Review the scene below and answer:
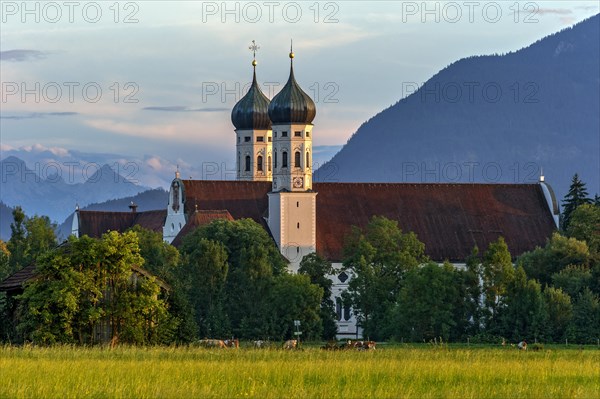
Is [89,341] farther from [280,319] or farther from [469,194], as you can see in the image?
[469,194]

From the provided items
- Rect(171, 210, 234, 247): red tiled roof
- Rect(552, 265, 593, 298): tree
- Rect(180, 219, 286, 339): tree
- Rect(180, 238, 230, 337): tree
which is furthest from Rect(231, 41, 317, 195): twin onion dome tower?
Rect(552, 265, 593, 298): tree

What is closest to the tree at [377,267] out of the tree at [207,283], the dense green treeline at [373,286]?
Result: the dense green treeline at [373,286]

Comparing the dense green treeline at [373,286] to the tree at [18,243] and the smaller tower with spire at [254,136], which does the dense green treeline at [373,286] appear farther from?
the smaller tower with spire at [254,136]

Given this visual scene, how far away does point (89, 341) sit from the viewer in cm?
6178

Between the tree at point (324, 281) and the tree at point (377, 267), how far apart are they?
1.53 metres

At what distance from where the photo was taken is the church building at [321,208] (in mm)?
130500

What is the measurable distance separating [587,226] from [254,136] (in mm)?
44913

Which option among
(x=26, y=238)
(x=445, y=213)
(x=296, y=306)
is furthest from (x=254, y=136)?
(x=296, y=306)

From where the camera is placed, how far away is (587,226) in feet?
375

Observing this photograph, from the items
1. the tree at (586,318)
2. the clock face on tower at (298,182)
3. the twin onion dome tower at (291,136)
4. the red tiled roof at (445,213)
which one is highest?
the twin onion dome tower at (291,136)

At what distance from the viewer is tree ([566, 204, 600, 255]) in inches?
4407

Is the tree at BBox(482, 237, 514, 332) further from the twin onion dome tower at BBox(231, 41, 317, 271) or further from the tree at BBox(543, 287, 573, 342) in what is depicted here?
the twin onion dome tower at BBox(231, 41, 317, 271)

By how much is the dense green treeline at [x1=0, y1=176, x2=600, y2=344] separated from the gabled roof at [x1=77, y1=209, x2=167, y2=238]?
15507mm

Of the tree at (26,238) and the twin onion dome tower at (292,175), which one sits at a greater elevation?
the twin onion dome tower at (292,175)
